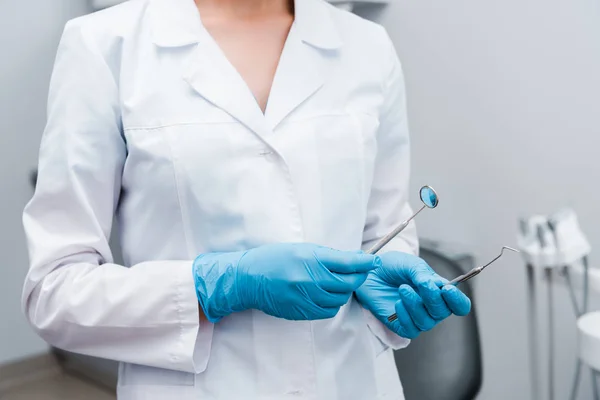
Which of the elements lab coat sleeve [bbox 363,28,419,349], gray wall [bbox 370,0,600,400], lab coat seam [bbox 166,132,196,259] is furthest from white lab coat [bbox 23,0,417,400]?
gray wall [bbox 370,0,600,400]

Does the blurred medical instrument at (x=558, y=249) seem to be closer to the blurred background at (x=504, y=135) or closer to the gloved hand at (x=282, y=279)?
the blurred background at (x=504, y=135)

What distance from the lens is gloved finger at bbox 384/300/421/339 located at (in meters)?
0.83

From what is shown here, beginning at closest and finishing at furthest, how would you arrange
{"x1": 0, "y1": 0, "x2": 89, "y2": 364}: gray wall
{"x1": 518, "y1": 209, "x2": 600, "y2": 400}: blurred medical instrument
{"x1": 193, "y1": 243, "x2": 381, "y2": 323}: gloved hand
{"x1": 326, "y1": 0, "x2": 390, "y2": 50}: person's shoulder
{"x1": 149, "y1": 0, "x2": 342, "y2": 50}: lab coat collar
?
{"x1": 193, "y1": 243, "x2": 381, "y2": 323}: gloved hand → {"x1": 149, "y1": 0, "x2": 342, "y2": 50}: lab coat collar → {"x1": 326, "y1": 0, "x2": 390, "y2": 50}: person's shoulder → {"x1": 518, "y1": 209, "x2": 600, "y2": 400}: blurred medical instrument → {"x1": 0, "y1": 0, "x2": 89, "y2": 364}: gray wall

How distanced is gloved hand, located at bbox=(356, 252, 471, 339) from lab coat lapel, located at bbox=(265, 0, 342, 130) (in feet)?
0.82

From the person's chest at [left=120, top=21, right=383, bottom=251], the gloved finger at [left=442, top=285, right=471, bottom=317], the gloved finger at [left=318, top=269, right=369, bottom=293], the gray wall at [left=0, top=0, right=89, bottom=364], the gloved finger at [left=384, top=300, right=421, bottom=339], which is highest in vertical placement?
the person's chest at [left=120, top=21, right=383, bottom=251]

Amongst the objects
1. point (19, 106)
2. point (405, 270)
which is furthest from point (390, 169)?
point (19, 106)

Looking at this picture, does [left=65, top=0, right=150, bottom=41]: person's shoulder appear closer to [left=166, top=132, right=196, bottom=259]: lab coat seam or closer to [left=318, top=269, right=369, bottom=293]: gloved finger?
[left=166, top=132, right=196, bottom=259]: lab coat seam

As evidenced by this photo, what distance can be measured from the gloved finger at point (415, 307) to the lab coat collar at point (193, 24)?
348 millimetres

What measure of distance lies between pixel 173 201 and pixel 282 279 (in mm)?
166

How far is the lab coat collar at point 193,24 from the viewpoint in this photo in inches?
32.8

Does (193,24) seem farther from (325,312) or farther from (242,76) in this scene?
(325,312)

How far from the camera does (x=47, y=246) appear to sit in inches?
30.5

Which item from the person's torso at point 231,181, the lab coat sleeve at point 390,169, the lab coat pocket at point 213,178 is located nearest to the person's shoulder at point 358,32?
the lab coat sleeve at point 390,169

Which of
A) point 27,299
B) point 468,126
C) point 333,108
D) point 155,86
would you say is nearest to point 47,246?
point 27,299
